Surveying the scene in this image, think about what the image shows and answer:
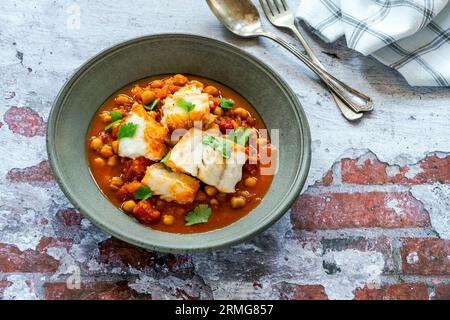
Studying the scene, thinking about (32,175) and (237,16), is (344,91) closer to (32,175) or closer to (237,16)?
(237,16)

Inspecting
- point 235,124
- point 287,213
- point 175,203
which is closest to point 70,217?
point 175,203

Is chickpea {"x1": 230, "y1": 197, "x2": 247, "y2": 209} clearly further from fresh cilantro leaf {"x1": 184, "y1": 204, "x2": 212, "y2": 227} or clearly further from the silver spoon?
the silver spoon

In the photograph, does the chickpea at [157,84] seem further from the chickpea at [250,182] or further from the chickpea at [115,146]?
the chickpea at [250,182]

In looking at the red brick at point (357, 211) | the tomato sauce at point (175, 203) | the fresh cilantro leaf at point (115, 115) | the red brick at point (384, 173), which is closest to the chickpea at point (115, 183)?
the tomato sauce at point (175, 203)

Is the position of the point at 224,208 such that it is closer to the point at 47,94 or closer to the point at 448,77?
the point at 47,94
